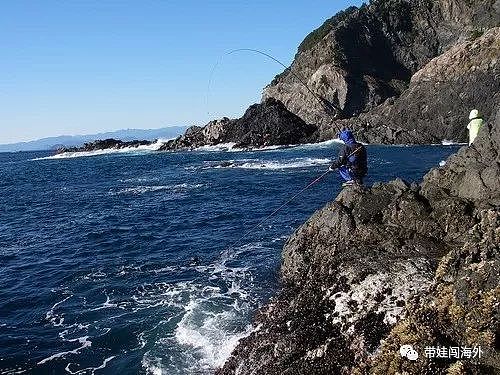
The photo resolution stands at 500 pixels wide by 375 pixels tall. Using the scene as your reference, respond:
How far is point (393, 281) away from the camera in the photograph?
12680mm

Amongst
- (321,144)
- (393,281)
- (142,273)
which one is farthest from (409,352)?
(321,144)

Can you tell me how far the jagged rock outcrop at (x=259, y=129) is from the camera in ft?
286

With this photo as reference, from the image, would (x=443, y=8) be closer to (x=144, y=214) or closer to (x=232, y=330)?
(x=144, y=214)

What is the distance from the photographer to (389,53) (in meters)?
120

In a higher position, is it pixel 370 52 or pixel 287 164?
pixel 370 52

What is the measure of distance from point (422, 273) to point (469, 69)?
69.3m

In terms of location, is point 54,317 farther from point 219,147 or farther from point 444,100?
point 219,147

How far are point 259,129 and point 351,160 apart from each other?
241 feet

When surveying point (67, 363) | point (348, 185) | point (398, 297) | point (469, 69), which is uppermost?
point (469, 69)

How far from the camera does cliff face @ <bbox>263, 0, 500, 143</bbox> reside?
325 ft

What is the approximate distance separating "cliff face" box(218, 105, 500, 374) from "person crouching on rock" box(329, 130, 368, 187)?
881 millimetres

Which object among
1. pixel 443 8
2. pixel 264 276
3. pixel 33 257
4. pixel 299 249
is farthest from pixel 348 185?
pixel 443 8

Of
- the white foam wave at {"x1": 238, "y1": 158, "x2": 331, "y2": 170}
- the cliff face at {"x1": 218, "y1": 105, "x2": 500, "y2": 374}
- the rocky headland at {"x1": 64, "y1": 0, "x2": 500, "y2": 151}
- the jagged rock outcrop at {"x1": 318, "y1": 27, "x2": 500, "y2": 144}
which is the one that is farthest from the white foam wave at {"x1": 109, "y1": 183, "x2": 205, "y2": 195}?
the jagged rock outcrop at {"x1": 318, "y1": 27, "x2": 500, "y2": 144}

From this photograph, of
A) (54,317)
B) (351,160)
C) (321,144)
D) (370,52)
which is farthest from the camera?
(370,52)
